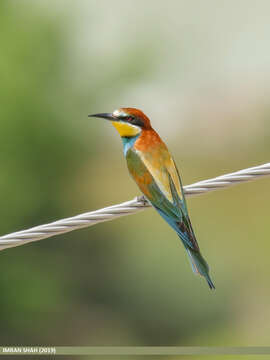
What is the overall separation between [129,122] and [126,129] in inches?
1.2

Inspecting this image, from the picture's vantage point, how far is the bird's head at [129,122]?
8.38 ft

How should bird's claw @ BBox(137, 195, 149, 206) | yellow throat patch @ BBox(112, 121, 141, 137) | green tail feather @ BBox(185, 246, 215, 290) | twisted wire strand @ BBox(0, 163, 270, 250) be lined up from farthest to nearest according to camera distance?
yellow throat patch @ BBox(112, 121, 141, 137) → bird's claw @ BBox(137, 195, 149, 206) → green tail feather @ BBox(185, 246, 215, 290) → twisted wire strand @ BBox(0, 163, 270, 250)

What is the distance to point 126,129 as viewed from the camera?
257 centimetres

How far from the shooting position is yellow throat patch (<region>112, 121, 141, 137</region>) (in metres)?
2.55

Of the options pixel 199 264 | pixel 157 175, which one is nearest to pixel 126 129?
pixel 157 175

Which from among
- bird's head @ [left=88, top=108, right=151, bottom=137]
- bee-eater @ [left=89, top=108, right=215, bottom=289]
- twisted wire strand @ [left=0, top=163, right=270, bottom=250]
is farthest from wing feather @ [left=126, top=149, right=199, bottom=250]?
twisted wire strand @ [left=0, top=163, right=270, bottom=250]

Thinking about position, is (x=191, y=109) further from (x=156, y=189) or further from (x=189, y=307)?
(x=156, y=189)

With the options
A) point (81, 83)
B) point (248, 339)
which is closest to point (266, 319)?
point (248, 339)

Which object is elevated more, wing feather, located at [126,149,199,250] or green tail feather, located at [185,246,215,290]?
wing feather, located at [126,149,199,250]

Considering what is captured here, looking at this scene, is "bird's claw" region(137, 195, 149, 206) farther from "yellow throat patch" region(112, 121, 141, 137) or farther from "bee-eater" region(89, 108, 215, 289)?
"yellow throat patch" region(112, 121, 141, 137)

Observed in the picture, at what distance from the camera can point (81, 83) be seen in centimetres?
645

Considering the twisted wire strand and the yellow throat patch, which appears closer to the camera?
the twisted wire strand

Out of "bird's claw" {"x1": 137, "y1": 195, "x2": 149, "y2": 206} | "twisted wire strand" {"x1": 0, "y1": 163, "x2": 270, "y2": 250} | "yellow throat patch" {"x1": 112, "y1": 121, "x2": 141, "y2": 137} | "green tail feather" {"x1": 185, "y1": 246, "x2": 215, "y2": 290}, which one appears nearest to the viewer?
"twisted wire strand" {"x1": 0, "y1": 163, "x2": 270, "y2": 250}

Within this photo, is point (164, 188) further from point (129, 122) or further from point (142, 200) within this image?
point (129, 122)
